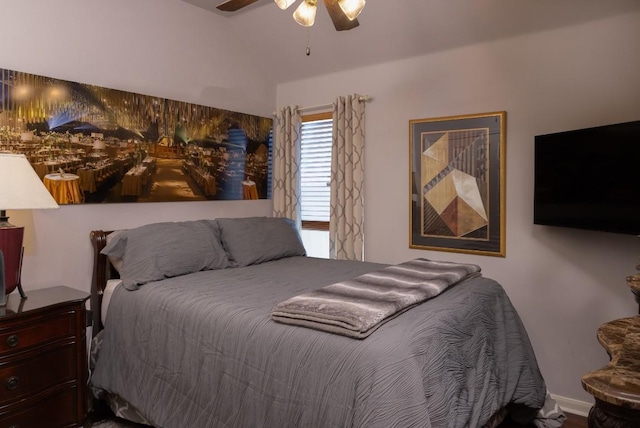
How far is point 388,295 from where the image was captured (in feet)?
6.41

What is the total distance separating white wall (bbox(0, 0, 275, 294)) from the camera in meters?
2.60

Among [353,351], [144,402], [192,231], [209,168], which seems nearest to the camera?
[353,351]

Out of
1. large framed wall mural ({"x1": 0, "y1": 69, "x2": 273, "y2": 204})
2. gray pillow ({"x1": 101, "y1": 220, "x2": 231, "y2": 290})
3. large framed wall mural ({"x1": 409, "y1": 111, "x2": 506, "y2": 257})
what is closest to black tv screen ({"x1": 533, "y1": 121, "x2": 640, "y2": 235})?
large framed wall mural ({"x1": 409, "y1": 111, "x2": 506, "y2": 257})

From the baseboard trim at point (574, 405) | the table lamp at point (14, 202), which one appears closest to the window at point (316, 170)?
the baseboard trim at point (574, 405)

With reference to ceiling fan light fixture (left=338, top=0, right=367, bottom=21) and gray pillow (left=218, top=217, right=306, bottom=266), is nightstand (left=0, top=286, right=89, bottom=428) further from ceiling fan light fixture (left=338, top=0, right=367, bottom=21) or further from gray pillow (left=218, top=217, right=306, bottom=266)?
ceiling fan light fixture (left=338, top=0, right=367, bottom=21)

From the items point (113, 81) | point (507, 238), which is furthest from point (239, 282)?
point (507, 238)

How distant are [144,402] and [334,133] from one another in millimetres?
2590

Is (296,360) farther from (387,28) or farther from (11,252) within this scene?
(387,28)

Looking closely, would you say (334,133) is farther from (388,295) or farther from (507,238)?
(388,295)

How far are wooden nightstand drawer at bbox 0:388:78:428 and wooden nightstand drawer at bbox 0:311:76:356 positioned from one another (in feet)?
0.96

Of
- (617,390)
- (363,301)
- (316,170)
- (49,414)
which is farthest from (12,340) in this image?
(316,170)

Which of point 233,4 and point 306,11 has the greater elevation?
point 233,4

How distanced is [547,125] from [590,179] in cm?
58

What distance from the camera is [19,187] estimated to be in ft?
6.98
